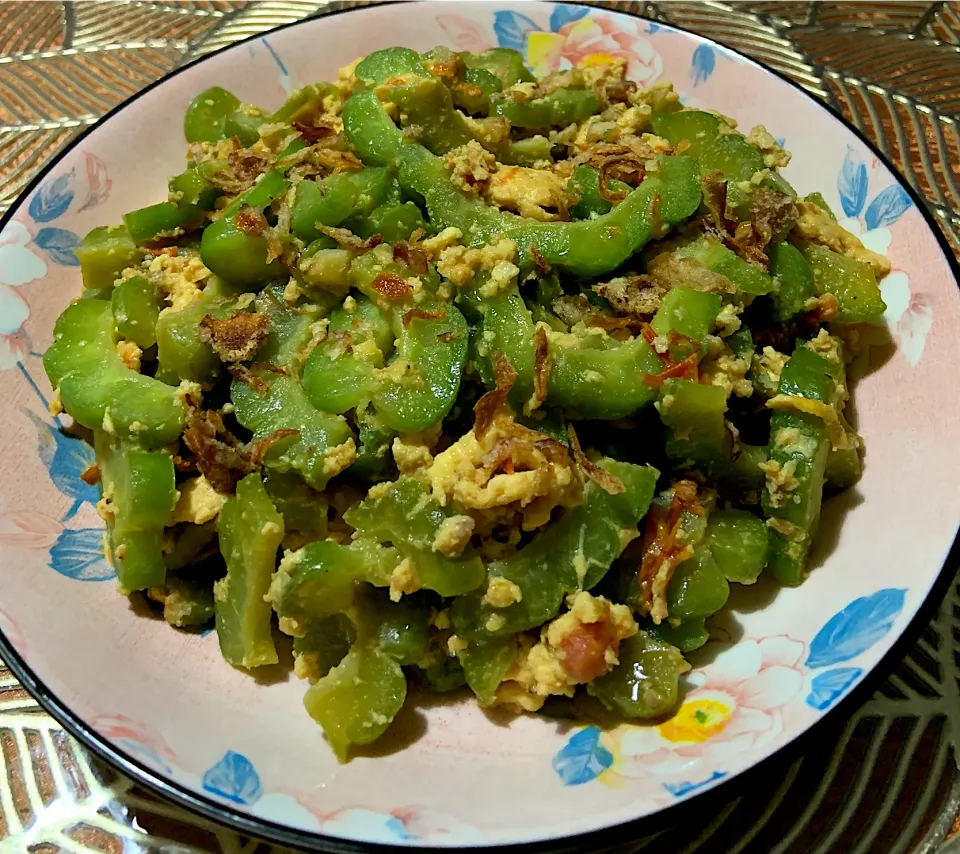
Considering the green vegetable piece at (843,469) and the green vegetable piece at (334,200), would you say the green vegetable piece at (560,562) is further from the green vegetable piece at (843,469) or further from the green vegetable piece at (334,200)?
the green vegetable piece at (334,200)

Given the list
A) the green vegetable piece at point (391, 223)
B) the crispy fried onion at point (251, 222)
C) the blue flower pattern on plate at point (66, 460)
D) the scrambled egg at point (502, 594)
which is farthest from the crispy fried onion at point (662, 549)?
the blue flower pattern on plate at point (66, 460)

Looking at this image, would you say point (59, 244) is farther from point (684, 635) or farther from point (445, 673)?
point (684, 635)

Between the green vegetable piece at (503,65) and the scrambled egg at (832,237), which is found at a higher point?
the green vegetable piece at (503,65)

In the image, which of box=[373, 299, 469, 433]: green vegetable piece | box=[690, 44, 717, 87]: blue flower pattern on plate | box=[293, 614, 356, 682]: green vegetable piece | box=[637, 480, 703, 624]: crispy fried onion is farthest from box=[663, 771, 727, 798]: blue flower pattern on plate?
box=[690, 44, 717, 87]: blue flower pattern on plate

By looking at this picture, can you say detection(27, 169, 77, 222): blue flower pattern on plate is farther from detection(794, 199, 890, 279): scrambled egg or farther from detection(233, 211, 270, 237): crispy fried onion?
detection(794, 199, 890, 279): scrambled egg

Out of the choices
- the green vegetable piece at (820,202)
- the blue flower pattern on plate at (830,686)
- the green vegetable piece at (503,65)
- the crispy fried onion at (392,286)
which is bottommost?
the blue flower pattern on plate at (830,686)

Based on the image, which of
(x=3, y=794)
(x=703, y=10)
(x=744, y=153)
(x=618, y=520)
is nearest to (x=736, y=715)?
(x=618, y=520)
